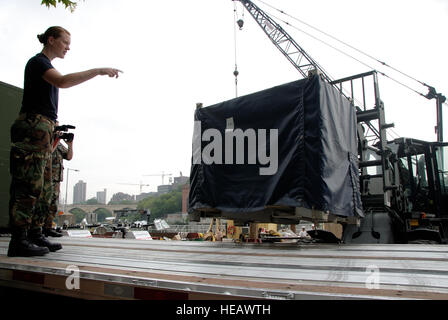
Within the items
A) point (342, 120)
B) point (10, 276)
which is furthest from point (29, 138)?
point (342, 120)

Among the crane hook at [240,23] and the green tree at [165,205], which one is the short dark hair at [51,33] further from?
the green tree at [165,205]

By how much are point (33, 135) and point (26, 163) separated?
26 cm

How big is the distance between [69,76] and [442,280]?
3025mm

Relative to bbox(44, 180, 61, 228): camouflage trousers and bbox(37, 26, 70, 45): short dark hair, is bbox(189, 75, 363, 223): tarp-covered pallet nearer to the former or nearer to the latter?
bbox(44, 180, 61, 228): camouflage trousers

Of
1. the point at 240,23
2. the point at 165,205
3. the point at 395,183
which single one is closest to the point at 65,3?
the point at 395,183

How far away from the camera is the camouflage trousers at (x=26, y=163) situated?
9.27 ft

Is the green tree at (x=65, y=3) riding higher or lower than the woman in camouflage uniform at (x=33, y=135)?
higher

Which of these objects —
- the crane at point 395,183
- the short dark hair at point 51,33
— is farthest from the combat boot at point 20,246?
the crane at point 395,183

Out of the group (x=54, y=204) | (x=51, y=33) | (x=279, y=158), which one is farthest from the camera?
(x=54, y=204)

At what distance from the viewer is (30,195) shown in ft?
9.41

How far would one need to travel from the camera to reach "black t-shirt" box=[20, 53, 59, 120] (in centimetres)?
300

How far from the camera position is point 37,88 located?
10.1 ft

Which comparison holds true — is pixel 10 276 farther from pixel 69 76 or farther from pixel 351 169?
pixel 351 169

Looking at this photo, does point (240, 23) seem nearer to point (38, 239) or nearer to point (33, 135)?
point (33, 135)
